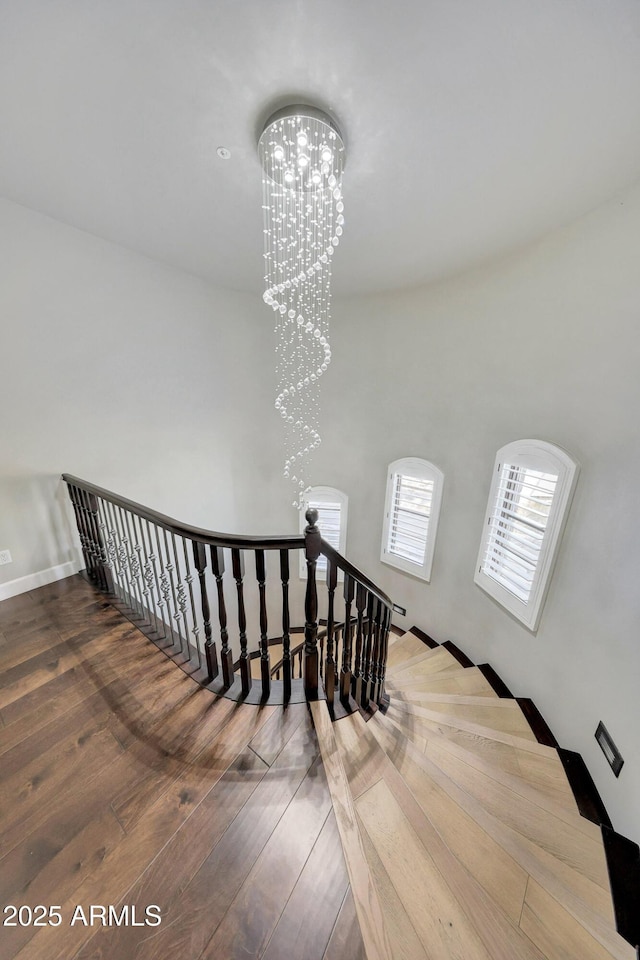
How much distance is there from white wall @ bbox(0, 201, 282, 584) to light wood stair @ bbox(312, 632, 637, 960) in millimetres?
2720

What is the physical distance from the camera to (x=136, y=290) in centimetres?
290

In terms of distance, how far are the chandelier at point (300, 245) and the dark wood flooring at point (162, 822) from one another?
2.61 m

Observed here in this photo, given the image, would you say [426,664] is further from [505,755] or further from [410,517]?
[410,517]

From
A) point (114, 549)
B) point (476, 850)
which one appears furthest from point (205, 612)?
point (476, 850)

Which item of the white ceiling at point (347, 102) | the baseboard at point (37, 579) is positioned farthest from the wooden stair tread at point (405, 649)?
the white ceiling at point (347, 102)

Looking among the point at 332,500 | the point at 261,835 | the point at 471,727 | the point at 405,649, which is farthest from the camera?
the point at 332,500

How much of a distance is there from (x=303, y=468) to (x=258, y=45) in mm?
3547

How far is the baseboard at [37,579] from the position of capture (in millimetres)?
2451

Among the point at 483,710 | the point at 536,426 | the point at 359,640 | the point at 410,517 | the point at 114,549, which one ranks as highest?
the point at 536,426

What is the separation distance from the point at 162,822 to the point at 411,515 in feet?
10.8

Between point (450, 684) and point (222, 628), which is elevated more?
point (222, 628)

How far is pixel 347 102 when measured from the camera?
1.47m

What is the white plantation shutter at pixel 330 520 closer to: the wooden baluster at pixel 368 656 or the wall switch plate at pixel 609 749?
the wooden baluster at pixel 368 656

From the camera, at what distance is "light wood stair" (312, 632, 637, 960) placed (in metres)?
0.90
